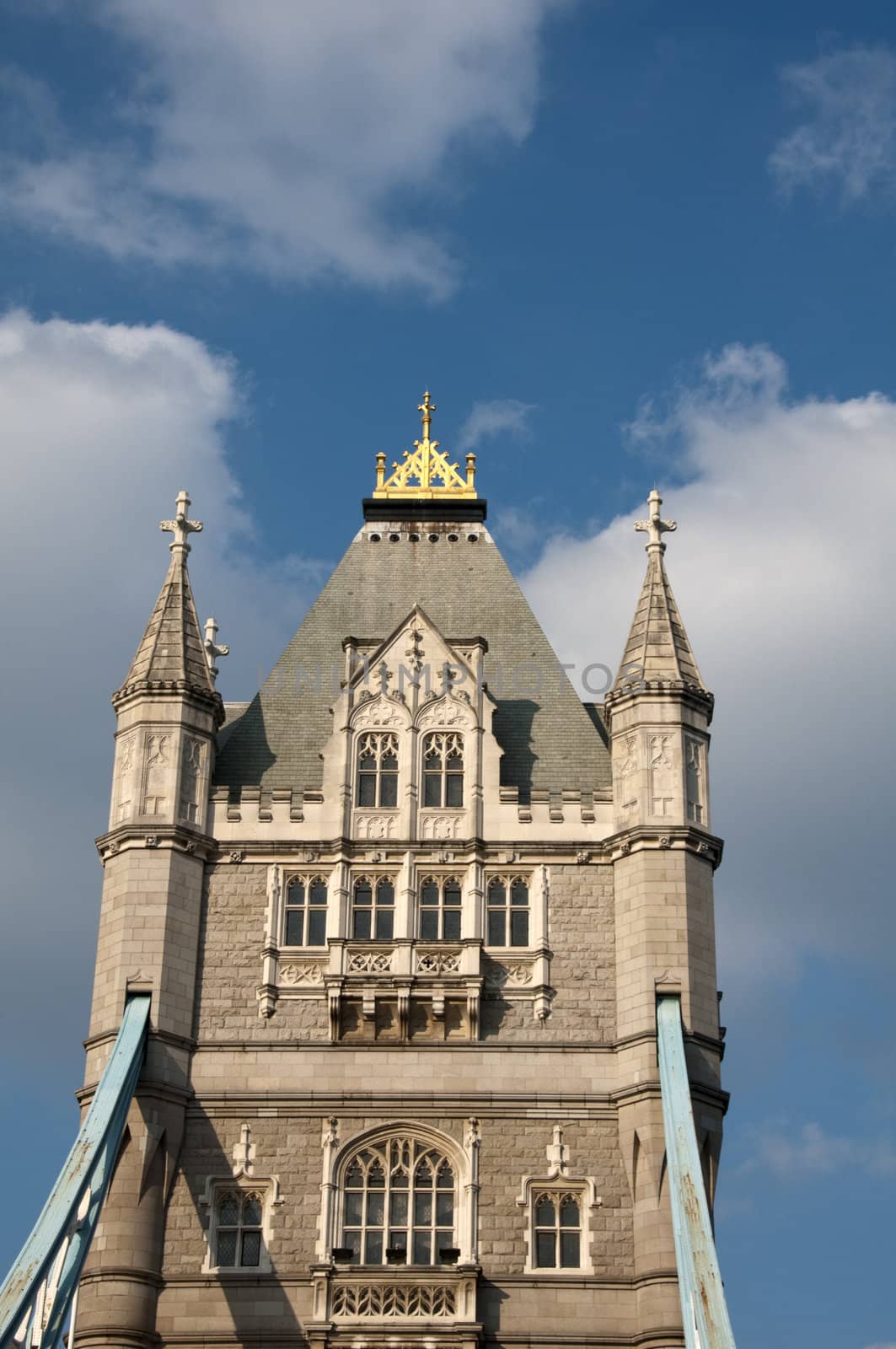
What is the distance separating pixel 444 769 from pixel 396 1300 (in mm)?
9988

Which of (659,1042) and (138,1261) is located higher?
(659,1042)

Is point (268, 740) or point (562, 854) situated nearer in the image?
point (562, 854)

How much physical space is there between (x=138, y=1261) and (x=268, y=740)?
424 inches

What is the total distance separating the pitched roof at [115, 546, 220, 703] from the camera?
42.4 meters

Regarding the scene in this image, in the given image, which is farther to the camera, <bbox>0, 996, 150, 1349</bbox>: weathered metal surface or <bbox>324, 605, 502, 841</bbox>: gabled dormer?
<bbox>324, 605, 502, 841</bbox>: gabled dormer

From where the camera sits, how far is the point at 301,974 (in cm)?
4019

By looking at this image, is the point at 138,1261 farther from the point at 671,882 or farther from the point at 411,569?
the point at 411,569

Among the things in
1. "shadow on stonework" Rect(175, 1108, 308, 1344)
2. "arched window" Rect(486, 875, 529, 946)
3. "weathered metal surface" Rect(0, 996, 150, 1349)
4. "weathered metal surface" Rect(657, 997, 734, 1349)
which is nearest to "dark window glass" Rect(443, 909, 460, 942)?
"arched window" Rect(486, 875, 529, 946)

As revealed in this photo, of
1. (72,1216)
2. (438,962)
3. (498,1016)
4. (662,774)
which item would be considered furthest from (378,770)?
(72,1216)

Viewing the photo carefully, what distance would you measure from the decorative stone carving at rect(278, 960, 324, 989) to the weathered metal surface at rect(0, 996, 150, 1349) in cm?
255

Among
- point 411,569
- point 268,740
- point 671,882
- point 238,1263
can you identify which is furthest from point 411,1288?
point 411,569

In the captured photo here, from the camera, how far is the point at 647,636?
141 feet

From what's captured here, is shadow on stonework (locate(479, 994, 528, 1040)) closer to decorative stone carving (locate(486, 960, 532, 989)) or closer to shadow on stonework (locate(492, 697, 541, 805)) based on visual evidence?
decorative stone carving (locate(486, 960, 532, 989))

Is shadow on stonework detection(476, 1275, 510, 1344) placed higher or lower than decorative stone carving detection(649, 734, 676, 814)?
lower
